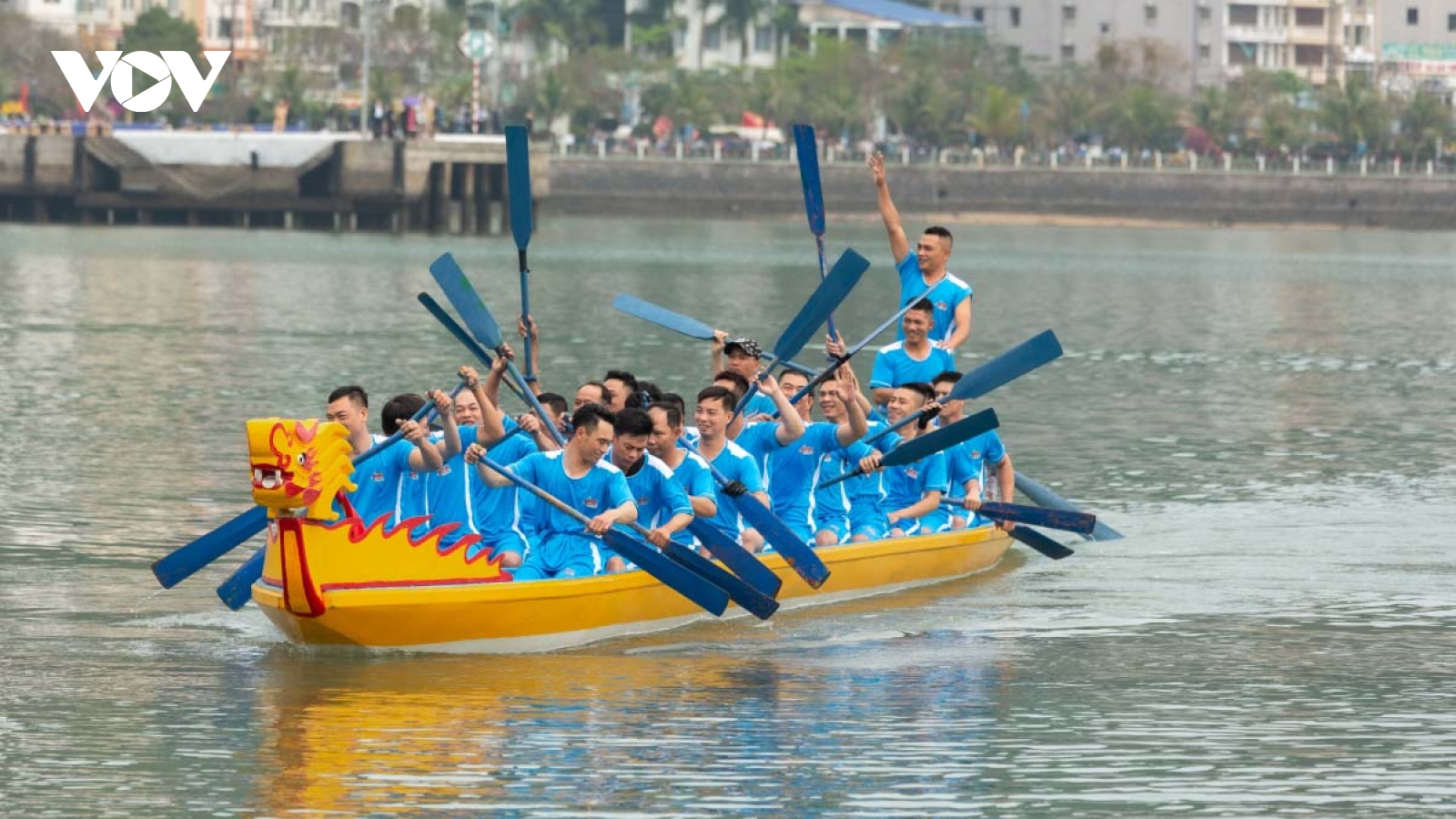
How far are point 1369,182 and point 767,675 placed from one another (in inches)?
3864

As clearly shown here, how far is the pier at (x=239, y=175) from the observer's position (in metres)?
83.2

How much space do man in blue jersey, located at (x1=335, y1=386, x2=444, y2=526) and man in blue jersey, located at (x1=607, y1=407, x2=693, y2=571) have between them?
3.34ft

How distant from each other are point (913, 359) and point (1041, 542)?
5.63 feet

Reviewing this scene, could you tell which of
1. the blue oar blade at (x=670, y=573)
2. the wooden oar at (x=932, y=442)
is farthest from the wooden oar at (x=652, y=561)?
the wooden oar at (x=932, y=442)

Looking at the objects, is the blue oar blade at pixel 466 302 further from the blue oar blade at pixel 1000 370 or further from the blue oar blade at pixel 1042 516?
the blue oar blade at pixel 1042 516

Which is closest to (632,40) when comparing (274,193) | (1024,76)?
(1024,76)

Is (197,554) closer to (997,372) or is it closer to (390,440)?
(390,440)

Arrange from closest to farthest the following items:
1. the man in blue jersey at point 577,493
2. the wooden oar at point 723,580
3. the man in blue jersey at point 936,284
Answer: the man in blue jersey at point 577,493, the wooden oar at point 723,580, the man in blue jersey at point 936,284

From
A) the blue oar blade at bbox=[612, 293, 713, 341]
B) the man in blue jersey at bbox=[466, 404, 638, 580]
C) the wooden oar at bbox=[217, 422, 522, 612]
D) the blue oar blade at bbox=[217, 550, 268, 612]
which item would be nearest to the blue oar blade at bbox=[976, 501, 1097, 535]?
the blue oar blade at bbox=[612, 293, 713, 341]

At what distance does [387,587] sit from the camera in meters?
14.5

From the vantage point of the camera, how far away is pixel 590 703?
14.0 metres

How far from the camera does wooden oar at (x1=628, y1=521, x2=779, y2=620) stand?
51.2 feet

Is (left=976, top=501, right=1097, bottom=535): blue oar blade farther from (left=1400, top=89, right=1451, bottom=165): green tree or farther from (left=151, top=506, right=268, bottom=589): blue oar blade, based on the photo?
(left=1400, top=89, right=1451, bottom=165): green tree
